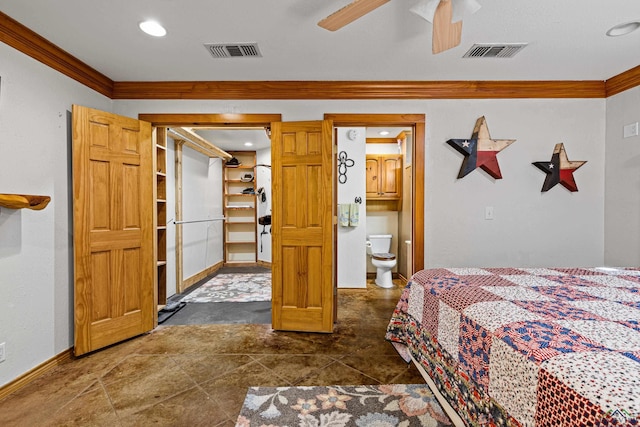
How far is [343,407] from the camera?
67.6 inches

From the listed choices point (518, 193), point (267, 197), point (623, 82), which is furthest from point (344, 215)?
point (623, 82)

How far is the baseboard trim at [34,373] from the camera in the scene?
1875 mm

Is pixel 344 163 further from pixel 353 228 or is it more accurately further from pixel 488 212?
pixel 488 212

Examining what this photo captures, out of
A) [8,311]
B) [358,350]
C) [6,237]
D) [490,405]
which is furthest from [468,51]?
[8,311]

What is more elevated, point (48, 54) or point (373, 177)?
point (48, 54)

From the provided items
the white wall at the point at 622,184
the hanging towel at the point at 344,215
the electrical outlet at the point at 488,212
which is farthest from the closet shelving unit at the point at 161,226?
the white wall at the point at 622,184

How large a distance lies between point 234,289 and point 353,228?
1972 millimetres

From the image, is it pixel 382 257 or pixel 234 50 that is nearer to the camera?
pixel 234 50

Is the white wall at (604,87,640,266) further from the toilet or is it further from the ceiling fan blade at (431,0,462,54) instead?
the toilet

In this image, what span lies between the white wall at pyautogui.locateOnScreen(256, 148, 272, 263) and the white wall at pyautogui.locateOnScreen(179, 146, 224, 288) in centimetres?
77

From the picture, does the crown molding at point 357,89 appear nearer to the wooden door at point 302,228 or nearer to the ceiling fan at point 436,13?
the wooden door at point 302,228

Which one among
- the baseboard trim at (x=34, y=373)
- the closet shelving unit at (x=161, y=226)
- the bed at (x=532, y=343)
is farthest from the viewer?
the closet shelving unit at (x=161, y=226)

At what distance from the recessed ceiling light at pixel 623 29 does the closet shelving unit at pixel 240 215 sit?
5.25 meters

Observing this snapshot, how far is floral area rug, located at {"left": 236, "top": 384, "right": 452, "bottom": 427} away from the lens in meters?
1.60
